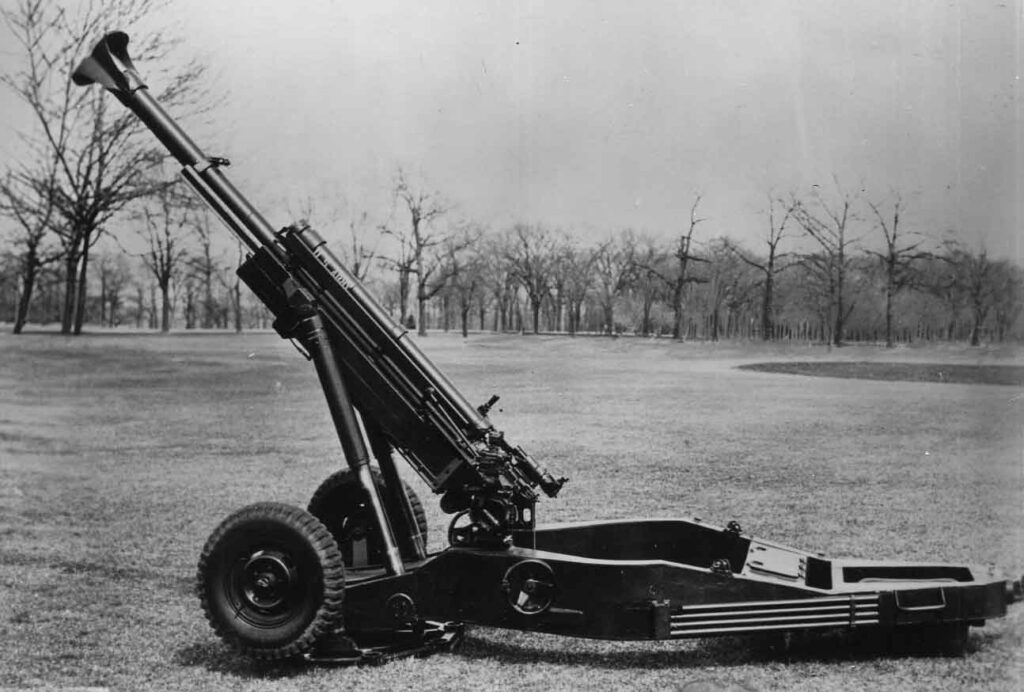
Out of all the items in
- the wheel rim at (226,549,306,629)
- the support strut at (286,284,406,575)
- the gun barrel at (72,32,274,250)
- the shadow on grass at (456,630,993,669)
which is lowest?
the shadow on grass at (456,630,993,669)

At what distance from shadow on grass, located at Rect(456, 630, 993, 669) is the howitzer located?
0.16 metres

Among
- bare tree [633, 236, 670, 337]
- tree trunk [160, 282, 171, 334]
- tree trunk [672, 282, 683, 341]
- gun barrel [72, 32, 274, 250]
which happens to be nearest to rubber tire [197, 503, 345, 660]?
gun barrel [72, 32, 274, 250]

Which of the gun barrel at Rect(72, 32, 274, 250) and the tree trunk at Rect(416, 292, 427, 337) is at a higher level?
the gun barrel at Rect(72, 32, 274, 250)

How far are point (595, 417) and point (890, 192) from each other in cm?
323

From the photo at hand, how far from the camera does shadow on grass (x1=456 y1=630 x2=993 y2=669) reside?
4527 mm

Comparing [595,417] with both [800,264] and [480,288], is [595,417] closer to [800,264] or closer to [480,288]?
[480,288]

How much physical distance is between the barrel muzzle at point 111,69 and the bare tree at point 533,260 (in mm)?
3731

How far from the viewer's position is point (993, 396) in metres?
7.83

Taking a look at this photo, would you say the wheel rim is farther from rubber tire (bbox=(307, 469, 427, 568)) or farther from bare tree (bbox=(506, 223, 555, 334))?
bare tree (bbox=(506, 223, 555, 334))

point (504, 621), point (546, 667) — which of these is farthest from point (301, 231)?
point (546, 667)

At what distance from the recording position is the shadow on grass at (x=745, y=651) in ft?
14.9

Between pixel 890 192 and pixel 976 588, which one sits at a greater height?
pixel 890 192

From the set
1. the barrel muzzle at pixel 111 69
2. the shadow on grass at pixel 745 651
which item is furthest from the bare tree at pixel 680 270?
the barrel muzzle at pixel 111 69

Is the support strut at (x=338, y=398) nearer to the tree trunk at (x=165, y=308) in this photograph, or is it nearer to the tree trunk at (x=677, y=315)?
the tree trunk at (x=677, y=315)
